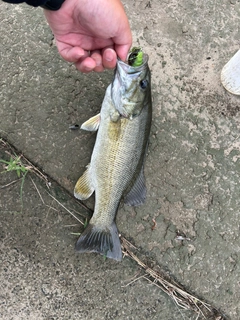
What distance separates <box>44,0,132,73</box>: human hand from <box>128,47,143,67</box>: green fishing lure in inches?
3.9

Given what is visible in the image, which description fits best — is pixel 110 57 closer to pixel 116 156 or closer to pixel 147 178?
pixel 116 156

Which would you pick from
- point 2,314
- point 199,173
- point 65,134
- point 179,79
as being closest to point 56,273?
point 2,314

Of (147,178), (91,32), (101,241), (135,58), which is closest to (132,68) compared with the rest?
(135,58)

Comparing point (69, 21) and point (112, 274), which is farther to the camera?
point (112, 274)

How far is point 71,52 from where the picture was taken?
2.84 m

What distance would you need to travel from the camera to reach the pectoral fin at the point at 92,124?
9.61 ft

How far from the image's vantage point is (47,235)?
3076mm

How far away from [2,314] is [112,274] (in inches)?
34.8

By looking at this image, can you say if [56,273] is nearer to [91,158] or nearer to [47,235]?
[47,235]

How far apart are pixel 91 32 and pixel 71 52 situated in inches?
8.0

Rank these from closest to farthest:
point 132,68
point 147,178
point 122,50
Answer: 1. point 132,68
2. point 122,50
3. point 147,178

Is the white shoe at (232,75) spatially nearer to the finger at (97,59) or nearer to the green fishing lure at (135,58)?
the green fishing lure at (135,58)

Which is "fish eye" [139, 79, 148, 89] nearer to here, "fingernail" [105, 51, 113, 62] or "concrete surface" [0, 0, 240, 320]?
"fingernail" [105, 51, 113, 62]

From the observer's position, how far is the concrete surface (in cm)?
305
